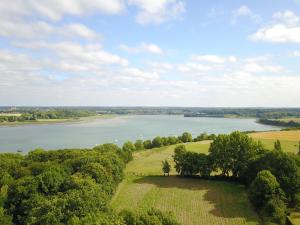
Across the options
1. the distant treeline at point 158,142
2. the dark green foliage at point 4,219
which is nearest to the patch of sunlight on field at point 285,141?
the distant treeline at point 158,142

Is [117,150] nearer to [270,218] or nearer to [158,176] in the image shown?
[158,176]

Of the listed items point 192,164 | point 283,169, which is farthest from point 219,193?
point 192,164

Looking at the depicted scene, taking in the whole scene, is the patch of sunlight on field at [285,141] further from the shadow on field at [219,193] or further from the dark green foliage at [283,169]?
the shadow on field at [219,193]

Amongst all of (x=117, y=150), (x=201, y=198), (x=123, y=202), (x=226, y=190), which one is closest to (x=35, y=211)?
(x=123, y=202)

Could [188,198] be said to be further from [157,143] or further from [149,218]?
[157,143]

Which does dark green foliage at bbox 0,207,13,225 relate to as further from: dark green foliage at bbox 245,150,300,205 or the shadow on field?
dark green foliage at bbox 245,150,300,205

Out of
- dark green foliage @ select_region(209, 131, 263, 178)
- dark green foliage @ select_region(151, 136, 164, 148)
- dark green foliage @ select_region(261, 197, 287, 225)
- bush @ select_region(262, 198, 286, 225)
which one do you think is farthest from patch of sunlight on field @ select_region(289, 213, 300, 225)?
dark green foliage @ select_region(151, 136, 164, 148)

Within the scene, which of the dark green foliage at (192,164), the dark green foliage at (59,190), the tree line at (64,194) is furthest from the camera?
the dark green foliage at (192,164)
